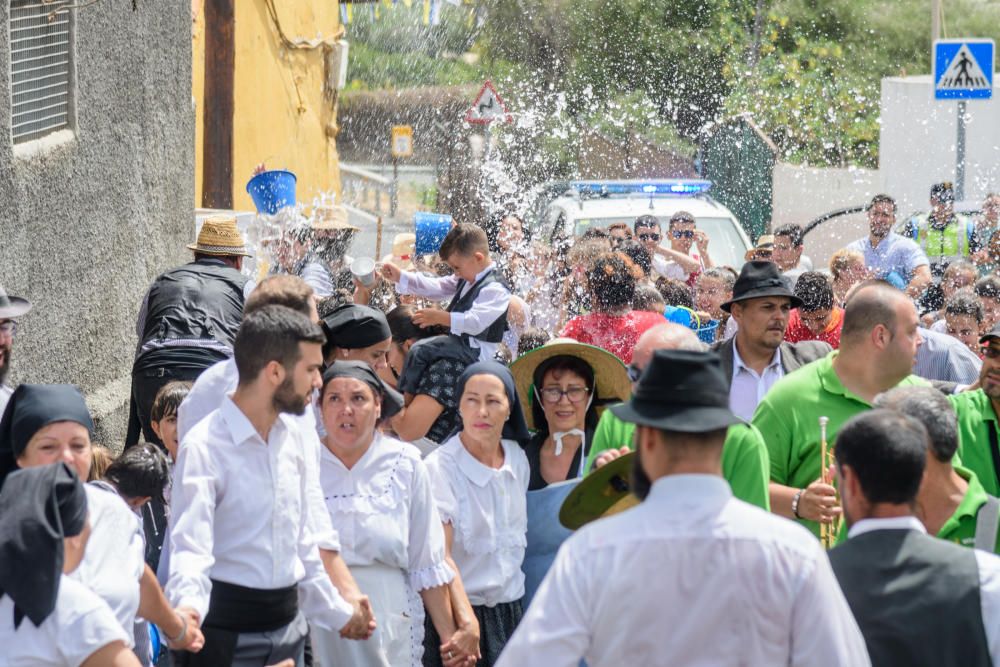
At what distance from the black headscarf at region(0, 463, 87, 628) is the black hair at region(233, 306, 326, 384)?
1.07m

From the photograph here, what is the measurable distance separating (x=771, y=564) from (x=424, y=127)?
135ft

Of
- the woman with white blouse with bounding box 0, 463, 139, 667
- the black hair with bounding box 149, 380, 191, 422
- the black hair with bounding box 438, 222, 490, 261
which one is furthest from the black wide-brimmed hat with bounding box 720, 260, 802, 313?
the woman with white blouse with bounding box 0, 463, 139, 667

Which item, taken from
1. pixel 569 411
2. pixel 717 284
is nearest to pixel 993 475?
pixel 569 411

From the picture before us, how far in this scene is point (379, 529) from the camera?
593 cm

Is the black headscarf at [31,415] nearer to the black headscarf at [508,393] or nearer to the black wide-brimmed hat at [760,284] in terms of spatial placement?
the black headscarf at [508,393]

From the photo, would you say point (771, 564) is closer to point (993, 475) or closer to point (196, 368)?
point (993, 475)

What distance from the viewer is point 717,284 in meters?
11.1

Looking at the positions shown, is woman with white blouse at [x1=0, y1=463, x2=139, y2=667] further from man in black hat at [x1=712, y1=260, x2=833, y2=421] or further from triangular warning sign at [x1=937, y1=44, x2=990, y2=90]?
triangular warning sign at [x1=937, y1=44, x2=990, y2=90]

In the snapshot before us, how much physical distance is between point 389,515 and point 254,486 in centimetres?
97

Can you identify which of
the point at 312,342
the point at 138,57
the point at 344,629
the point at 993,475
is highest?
the point at 138,57

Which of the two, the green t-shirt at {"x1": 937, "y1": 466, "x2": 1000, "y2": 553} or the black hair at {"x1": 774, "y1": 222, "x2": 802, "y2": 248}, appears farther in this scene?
Answer: the black hair at {"x1": 774, "y1": 222, "x2": 802, "y2": 248}

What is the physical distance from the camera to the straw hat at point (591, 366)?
6914 millimetres

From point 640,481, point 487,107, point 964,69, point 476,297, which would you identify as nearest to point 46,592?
point 640,481

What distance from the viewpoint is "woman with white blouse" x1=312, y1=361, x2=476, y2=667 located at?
5.94 m
